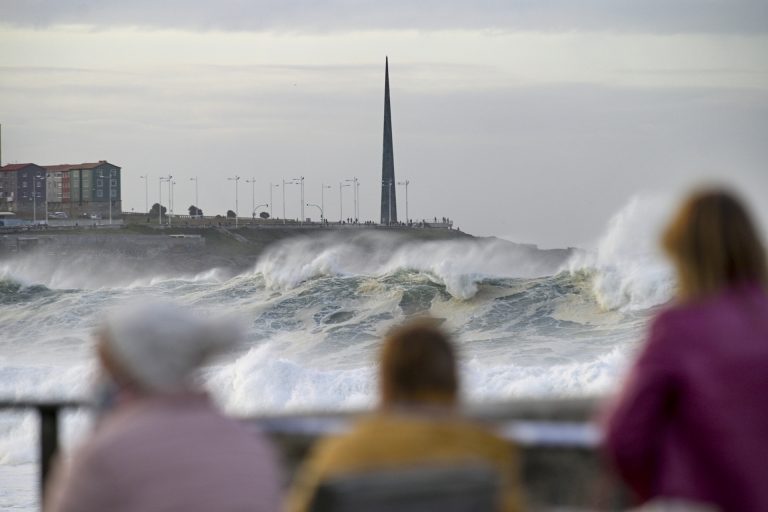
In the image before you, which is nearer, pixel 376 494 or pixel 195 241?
pixel 376 494

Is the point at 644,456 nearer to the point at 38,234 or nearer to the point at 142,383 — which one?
the point at 142,383

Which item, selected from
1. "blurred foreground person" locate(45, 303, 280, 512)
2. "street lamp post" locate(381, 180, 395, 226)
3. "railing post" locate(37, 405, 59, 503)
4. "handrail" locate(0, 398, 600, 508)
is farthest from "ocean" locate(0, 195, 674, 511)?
"street lamp post" locate(381, 180, 395, 226)

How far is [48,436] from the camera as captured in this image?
14.2 feet

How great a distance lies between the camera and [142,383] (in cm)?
280

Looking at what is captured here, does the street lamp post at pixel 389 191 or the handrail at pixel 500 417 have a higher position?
the street lamp post at pixel 389 191

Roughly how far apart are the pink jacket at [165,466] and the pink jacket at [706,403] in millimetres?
758

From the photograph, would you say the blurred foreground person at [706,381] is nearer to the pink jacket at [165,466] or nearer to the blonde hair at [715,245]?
the blonde hair at [715,245]

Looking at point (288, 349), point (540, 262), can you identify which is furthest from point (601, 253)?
point (540, 262)

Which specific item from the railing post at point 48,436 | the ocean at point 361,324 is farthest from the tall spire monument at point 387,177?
the railing post at point 48,436

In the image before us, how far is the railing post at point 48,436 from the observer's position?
4.30 metres

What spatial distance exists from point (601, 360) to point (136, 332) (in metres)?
24.3

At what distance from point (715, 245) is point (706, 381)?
0.88ft

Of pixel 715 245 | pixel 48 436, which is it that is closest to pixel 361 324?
pixel 48 436

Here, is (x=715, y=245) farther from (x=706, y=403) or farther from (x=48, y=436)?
(x=48, y=436)
